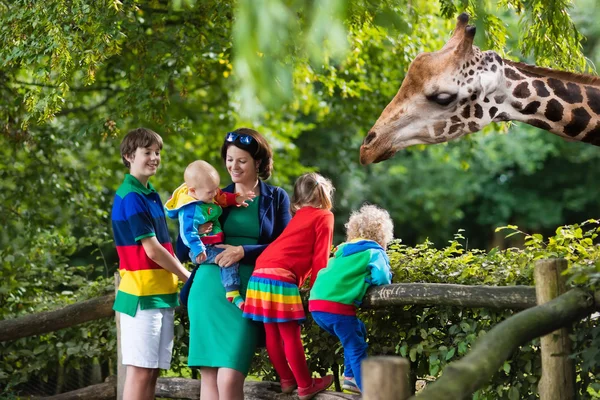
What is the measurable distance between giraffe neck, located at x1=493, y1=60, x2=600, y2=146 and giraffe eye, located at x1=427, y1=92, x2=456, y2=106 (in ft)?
1.04

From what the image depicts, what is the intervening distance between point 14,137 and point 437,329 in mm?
5699

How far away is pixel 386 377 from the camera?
2844mm

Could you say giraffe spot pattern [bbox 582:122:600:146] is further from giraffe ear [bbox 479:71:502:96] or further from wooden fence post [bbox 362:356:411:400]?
wooden fence post [bbox 362:356:411:400]

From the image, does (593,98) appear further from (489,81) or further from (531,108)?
(489,81)

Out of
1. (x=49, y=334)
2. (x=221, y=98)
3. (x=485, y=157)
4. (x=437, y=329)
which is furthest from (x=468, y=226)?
(x=437, y=329)

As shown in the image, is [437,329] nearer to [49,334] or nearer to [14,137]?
[49,334]

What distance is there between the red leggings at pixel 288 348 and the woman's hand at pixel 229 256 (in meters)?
0.38

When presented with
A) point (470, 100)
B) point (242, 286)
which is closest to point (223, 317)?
point (242, 286)

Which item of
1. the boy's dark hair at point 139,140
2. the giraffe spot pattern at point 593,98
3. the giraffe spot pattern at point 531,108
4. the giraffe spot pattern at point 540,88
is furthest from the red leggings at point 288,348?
the giraffe spot pattern at point 593,98

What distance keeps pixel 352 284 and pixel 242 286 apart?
0.60 meters

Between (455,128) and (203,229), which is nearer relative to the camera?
(203,229)

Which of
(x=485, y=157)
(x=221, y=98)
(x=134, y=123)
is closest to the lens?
(x=134, y=123)

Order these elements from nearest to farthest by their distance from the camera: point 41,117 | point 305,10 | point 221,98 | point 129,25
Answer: point 305,10, point 41,117, point 129,25, point 221,98

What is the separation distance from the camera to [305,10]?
2662mm
